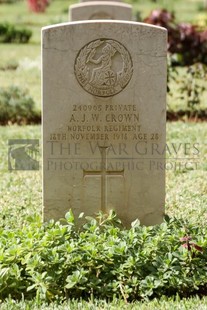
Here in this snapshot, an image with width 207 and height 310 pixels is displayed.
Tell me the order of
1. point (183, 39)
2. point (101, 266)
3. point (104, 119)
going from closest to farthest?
point (101, 266) < point (104, 119) < point (183, 39)

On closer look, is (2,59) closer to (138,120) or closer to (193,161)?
(193,161)

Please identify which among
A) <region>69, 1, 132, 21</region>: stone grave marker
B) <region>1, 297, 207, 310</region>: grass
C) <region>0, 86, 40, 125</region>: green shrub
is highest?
<region>69, 1, 132, 21</region>: stone grave marker

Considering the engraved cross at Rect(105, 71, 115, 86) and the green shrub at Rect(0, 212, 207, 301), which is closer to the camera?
the green shrub at Rect(0, 212, 207, 301)

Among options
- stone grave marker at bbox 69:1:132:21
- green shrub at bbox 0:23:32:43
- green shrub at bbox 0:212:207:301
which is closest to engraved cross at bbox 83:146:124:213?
green shrub at bbox 0:212:207:301

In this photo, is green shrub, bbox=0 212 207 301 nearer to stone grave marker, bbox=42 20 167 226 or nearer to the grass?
the grass

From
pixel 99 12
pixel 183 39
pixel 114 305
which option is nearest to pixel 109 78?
pixel 114 305

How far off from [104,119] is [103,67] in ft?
1.25

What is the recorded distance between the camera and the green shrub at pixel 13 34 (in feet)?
62.4

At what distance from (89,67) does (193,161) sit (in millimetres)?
2963

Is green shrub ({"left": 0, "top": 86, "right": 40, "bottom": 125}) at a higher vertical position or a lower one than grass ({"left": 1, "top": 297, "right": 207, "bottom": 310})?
higher

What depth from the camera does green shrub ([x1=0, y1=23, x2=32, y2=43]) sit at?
19.0 m

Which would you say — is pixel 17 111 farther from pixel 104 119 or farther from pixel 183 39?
pixel 104 119

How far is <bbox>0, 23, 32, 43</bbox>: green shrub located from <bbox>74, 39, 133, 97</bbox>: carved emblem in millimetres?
13855

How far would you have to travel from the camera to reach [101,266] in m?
4.76
